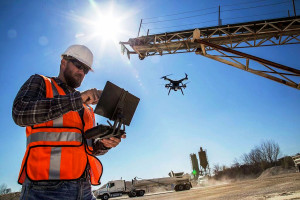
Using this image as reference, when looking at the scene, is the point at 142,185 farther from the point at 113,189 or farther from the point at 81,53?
the point at 81,53

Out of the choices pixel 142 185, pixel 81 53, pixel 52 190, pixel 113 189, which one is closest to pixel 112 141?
pixel 52 190

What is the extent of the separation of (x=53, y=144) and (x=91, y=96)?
49cm

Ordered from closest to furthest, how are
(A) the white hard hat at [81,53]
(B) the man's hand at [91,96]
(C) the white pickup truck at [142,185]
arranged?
(B) the man's hand at [91,96]
(A) the white hard hat at [81,53]
(C) the white pickup truck at [142,185]

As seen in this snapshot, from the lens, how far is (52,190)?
50.3 inches

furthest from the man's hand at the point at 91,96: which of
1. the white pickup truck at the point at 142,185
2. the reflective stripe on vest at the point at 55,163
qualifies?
the white pickup truck at the point at 142,185

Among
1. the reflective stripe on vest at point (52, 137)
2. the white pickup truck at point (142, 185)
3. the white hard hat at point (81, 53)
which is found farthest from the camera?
the white pickup truck at point (142, 185)

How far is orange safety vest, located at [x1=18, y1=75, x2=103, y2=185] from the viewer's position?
130cm

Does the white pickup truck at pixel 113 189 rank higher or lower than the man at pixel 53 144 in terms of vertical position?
lower

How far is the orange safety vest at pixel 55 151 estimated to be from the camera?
4.26 ft

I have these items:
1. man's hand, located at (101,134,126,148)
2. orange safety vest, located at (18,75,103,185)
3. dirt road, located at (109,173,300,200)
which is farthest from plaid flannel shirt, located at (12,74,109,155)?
dirt road, located at (109,173,300,200)

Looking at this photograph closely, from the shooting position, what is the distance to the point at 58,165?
134 cm

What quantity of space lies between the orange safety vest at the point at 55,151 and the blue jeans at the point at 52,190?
0.04 metres

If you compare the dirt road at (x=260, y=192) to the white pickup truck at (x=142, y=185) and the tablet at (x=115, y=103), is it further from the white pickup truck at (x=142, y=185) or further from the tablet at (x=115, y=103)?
the white pickup truck at (x=142, y=185)

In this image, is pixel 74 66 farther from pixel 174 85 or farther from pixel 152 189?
pixel 152 189
